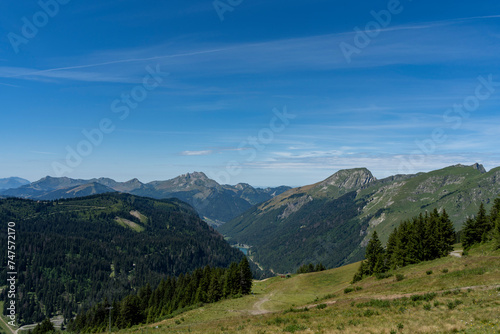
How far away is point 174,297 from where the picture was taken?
114m

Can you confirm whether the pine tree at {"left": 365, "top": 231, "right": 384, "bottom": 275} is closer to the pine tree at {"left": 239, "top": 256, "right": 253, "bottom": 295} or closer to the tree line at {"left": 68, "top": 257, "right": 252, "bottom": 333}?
the pine tree at {"left": 239, "top": 256, "right": 253, "bottom": 295}

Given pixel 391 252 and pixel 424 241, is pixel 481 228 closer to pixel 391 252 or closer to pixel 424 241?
pixel 424 241

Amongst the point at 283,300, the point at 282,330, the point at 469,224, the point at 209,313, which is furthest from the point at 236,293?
the point at 469,224

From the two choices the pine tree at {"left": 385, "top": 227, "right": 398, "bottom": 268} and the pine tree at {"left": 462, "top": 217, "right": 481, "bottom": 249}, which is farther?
the pine tree at {"left": 385, "top": 227, "right": 398, "bottom": 268}

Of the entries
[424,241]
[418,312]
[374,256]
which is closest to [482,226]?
[424,241]

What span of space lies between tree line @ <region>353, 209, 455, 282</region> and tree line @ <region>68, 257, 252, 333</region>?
119 feet

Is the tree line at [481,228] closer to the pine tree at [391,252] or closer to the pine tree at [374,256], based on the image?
the pine tree at [391,252]

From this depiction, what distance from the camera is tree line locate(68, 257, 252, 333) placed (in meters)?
89.8

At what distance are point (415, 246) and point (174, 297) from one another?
9020 cm

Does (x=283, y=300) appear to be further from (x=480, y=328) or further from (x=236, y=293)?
(x=480, y=328)

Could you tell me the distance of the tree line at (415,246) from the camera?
7456 cm

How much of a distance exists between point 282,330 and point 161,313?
98217mm

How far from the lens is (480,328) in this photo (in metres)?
20.1

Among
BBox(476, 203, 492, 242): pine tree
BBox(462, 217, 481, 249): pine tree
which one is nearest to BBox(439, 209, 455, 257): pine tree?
BBox(476, 203, 492, 242): pine tree
